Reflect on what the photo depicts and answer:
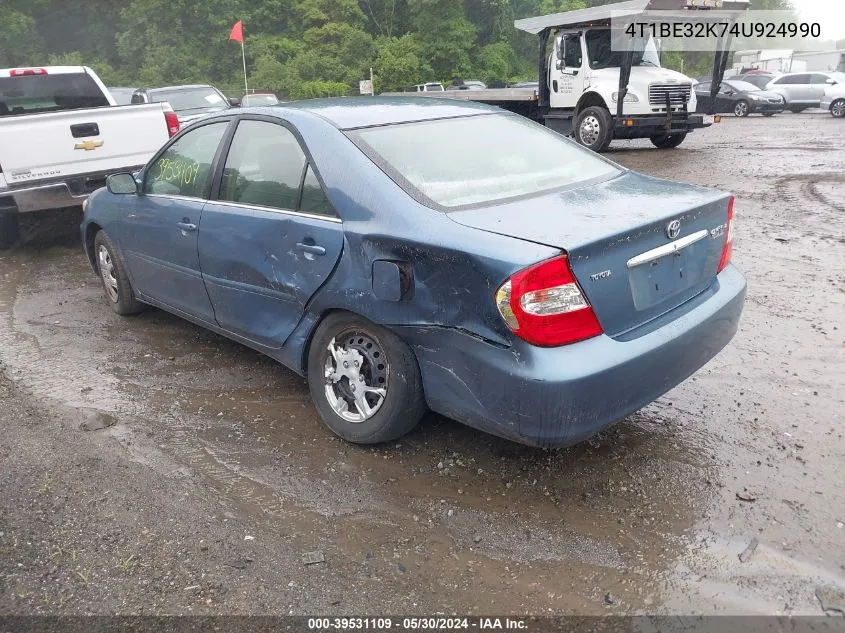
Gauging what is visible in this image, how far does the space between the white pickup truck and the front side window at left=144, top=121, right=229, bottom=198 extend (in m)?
2.94

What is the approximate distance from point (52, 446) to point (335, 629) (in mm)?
2028

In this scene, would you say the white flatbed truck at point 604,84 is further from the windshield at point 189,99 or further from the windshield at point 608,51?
the windshield at point 189,99

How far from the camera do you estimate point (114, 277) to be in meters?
5.42

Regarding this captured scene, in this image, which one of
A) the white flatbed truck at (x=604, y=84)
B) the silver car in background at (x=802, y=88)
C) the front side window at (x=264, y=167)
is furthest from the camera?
the silver car in background at (x=802, y=88)

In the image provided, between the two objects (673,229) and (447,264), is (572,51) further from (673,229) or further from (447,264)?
(447,264)

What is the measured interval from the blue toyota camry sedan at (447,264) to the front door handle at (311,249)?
0.01 m

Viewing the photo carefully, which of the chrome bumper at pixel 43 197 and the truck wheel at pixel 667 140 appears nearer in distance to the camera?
the chrome bumper at pixel 43 197

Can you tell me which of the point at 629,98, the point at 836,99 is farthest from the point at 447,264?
the point at 836,99

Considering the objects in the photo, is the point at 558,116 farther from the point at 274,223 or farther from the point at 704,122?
the point at 274,223

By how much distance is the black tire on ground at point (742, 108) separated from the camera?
Result: 26.2 metres

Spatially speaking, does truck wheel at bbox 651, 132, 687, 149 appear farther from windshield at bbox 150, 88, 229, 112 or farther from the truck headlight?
windshield at bbox 150, 88, 229, 112

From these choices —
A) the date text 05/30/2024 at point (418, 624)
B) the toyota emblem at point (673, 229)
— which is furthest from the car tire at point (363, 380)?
the toyota emblem at point (673, 229)

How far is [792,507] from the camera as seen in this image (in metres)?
2.91

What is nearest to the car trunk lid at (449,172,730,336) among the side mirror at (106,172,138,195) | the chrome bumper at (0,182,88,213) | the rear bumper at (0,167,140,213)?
the side mirror at (106,172,138,195)
